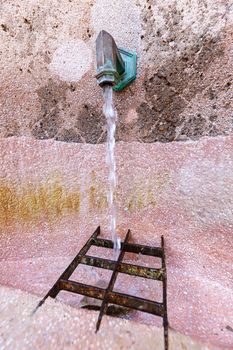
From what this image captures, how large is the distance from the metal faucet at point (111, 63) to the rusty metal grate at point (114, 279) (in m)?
0.48

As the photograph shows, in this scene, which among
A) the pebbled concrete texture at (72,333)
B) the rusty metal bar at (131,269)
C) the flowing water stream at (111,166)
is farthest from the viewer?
the flowing water stream at (111,166)

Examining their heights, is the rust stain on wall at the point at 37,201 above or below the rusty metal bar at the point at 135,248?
above

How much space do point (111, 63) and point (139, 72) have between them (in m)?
0.16

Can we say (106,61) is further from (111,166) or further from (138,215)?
(138,215)

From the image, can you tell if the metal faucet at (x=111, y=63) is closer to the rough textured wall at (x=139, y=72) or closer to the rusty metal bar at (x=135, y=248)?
the rough textured wall at (x=139, y=72)

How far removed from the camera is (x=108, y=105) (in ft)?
2.35

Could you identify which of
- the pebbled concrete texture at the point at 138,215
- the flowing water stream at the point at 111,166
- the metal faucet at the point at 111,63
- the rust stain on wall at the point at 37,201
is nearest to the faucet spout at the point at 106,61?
the metal faucet at the point at 111,63

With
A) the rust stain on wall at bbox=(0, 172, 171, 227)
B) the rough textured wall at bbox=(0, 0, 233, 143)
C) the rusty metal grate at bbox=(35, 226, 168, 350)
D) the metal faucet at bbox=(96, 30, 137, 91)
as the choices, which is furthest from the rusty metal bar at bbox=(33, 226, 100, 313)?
the metal faucet at bbox=(96, 30, 137, 91)

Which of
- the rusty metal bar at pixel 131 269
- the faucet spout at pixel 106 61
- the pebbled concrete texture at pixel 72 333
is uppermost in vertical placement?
the faucet spout at pixel 106 61

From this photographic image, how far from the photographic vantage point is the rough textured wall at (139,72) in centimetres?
64

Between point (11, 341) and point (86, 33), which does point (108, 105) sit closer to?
point (86, 33)

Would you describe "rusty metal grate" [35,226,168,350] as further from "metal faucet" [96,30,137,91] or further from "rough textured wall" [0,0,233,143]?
"metal faucet" [96,30,137,91]

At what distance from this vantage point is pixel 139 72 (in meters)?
0.72

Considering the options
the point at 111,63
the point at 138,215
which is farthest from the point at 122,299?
the point at 111,63
